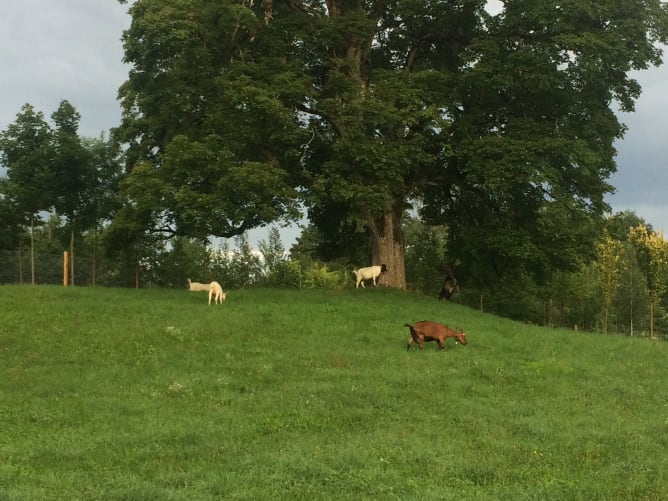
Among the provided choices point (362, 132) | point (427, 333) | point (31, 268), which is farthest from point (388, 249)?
point (31, 268)

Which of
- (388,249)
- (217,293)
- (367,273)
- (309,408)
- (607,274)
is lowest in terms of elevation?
(309,408)

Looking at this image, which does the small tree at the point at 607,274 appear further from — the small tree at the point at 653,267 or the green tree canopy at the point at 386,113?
the green tree canopy at the point at 386,113

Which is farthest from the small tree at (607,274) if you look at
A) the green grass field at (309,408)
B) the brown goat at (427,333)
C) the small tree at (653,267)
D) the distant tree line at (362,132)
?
the brown goat at (427,333)

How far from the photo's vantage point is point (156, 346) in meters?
17.3

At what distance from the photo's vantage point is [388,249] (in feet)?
99.6

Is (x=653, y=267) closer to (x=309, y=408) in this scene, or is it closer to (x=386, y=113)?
(x=386, y=113)

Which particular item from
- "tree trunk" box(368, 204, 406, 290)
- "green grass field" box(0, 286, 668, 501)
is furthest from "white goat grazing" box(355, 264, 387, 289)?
"green grass field" box(0, 286, 668, 501)

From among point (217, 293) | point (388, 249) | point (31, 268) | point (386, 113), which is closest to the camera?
point (217, 293)

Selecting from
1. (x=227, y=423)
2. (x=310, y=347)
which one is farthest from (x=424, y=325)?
(x=227, y=423)

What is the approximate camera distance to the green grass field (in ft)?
26.9

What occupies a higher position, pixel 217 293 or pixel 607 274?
pixel 607 274

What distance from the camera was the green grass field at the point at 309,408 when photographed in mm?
8195

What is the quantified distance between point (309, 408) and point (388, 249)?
18.9 meters

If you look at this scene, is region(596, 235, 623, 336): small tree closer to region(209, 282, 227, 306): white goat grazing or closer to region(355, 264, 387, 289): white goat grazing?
region(355, 264, 387, 289): white goat grazing
